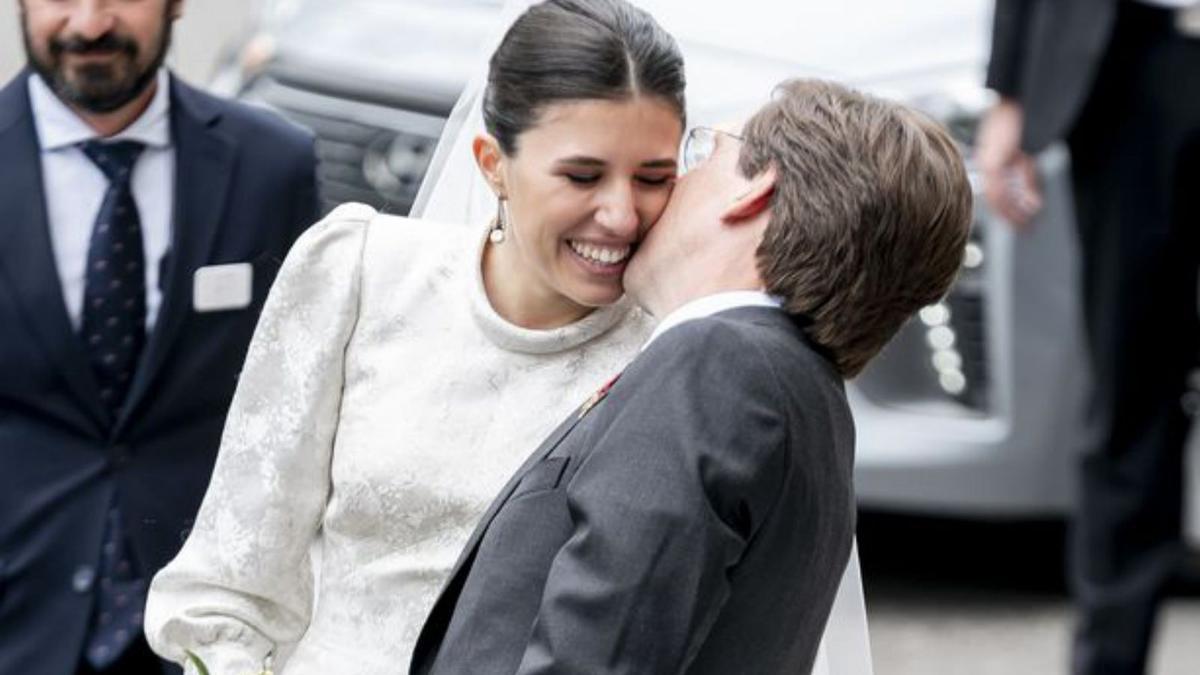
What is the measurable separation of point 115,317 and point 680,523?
67.9 inches

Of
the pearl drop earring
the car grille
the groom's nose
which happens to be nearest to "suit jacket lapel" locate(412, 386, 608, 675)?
the groom's nose

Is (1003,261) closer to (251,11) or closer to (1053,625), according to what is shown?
(1053,625)

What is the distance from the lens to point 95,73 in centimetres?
409

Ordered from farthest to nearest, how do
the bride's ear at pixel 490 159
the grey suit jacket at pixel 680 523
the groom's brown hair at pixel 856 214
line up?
the bride's ear at pixel 490 159 → the groom's brown hair at pixel 856 214 → the grey suit jacket at pixel 680 523

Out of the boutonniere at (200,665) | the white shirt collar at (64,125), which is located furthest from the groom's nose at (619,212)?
the white shirt collar at (64,125)

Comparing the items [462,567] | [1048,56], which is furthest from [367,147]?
[462,567]

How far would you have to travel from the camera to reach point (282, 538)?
3.31m

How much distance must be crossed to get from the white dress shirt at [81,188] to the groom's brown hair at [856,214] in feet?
5.21

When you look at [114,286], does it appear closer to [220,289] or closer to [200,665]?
[220,289]

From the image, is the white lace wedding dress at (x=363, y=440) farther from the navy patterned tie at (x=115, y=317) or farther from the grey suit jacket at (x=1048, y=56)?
the grey suit jacket at (x=1048, y=56)

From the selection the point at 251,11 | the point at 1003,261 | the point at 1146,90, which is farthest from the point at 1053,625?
the point at 251,11

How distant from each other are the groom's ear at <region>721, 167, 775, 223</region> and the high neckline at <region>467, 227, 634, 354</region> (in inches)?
17.5

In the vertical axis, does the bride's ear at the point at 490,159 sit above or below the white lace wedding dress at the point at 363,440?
above

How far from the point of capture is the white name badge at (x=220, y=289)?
4.13m
